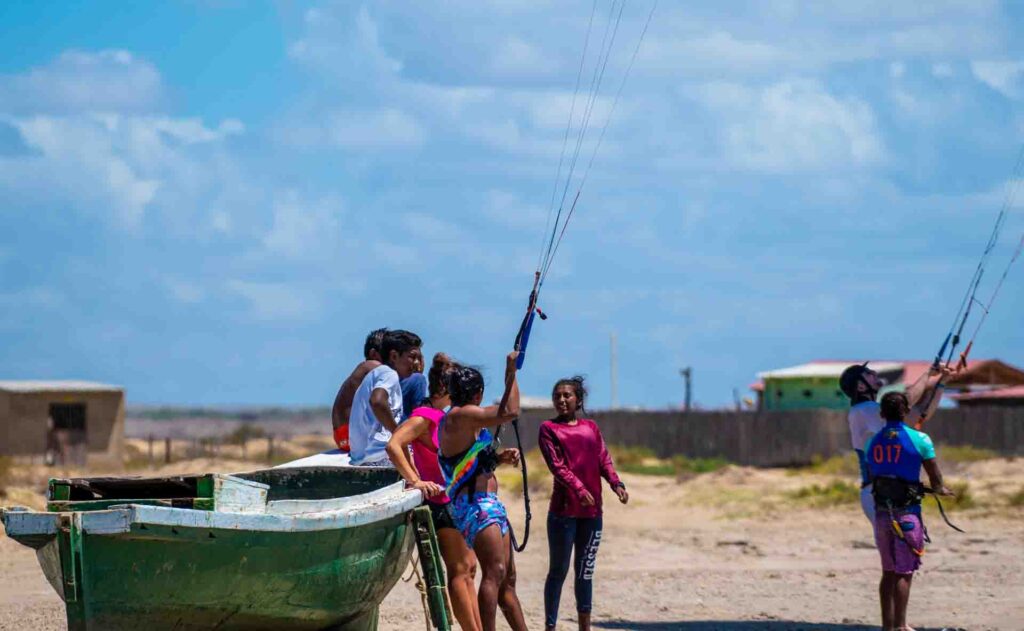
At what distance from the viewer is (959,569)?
1455 cm

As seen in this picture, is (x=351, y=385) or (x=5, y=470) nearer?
(x=351, y=385)

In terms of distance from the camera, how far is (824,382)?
45875mm

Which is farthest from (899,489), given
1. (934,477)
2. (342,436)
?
(342,436)

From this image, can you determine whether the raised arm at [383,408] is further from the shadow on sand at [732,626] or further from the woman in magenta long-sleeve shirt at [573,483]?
the shadow on sand at [732,626]

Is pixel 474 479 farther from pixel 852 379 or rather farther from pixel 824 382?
pixel 824 382

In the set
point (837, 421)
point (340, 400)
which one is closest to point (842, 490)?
point (837, 421)

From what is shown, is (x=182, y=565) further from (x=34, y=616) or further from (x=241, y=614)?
(x=34, y=616)

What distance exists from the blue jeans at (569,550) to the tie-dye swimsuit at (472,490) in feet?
2.96

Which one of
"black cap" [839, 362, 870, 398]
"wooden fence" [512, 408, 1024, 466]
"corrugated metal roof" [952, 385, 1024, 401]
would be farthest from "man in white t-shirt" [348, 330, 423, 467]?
"corrugated metal roof" [952, 385, 1024, 401]

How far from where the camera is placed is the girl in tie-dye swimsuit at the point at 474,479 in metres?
8.23

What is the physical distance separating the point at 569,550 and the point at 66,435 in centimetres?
2777

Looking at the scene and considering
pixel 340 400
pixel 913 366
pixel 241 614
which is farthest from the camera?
pixel 913 366

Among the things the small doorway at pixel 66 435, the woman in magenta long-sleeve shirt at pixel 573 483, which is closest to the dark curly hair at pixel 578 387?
the woman in magenta long-sleeve shirt at pixel 573 483

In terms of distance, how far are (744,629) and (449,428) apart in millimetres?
3763
